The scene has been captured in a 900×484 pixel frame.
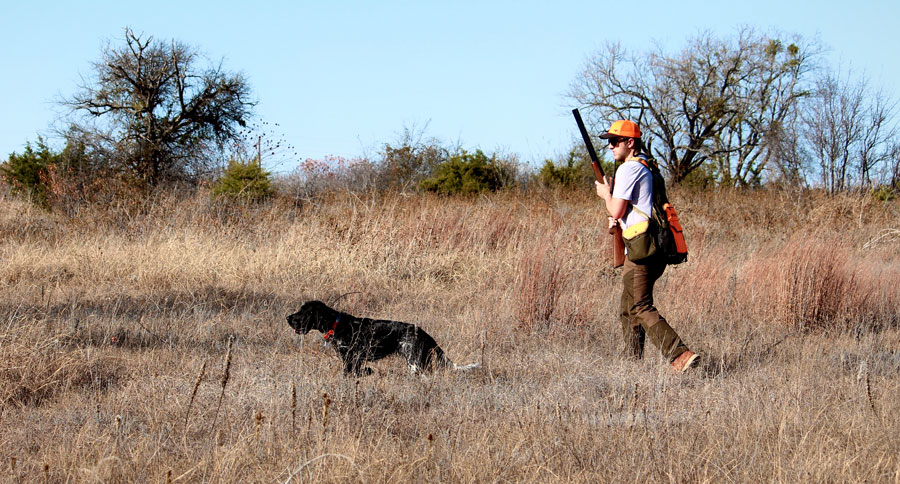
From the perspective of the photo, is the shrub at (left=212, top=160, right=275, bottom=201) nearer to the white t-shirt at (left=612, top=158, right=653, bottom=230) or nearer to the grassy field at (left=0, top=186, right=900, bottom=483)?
the grassy field at (left=0, top=186, right=900, bottom=483)

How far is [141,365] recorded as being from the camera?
4.63 metres

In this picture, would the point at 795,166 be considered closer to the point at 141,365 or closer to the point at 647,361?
the point at 647,361

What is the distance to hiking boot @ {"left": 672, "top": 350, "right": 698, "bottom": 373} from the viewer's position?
4.51 meters

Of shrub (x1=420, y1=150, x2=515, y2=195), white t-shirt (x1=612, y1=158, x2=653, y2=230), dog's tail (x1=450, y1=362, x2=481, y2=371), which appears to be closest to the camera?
white t-shirt (x1=612, y1=158, x2=653, y2=230)

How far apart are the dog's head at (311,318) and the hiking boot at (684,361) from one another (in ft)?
7.35

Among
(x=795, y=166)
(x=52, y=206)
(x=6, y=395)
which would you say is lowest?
(x=6, y=395)

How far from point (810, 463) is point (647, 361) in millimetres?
2003

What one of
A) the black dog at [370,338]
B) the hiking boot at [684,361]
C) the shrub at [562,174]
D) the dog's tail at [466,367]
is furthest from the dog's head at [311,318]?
the shrub at [562,174]

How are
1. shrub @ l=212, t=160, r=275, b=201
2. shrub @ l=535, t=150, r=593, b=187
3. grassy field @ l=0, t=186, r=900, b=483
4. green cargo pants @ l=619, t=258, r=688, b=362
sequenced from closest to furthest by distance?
1. grassy field @ l=0, t=186, r=900, b=483
2. green cargo pants @ l=619, t=258, r=688, b=362
3. shrub @ l=212, t=160, r=275, b=201
4. shrub @ l=535, t=150, r=593, b=187

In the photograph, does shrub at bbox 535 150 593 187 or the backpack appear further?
shrub at bbox 535 150 593 187

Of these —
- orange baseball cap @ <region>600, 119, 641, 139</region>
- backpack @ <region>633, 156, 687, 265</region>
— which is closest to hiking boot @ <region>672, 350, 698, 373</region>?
backpack @ <region>633, 156, 687, 265</region>

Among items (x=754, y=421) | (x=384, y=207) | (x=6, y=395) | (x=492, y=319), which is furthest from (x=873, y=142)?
(x=6, y=395)

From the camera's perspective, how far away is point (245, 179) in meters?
14.8

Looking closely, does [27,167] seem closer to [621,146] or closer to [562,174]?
[562,174]
